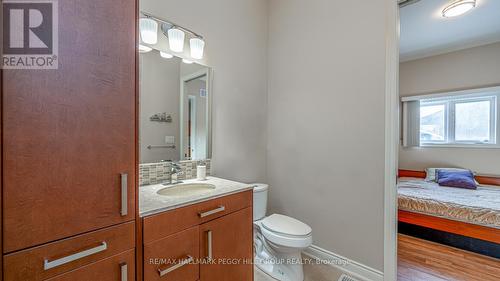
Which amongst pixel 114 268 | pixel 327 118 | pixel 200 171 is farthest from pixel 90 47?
pixel 327 118

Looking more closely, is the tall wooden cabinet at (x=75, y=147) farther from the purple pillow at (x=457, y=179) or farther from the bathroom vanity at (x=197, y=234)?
the purple pillow at (x=457, y=179)

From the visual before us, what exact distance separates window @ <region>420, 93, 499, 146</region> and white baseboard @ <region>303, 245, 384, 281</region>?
3375mm

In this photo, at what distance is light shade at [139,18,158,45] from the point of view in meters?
1.45

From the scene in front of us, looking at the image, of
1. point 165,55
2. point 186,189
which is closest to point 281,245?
point 186,189

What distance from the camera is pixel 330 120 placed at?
1947 millimetres

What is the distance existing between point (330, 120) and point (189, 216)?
150 centimetres

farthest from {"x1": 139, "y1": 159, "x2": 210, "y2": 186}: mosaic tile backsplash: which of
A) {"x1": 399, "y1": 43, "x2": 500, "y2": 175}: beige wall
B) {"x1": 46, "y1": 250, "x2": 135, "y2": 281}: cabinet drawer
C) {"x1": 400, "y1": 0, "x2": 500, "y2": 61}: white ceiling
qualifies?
{"x1": 399, "y1": 43, "x2": 500, "y2": 175}: beige wall

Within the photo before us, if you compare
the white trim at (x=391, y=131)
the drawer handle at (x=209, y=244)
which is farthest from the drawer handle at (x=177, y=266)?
the white trim at (x=391, y=131)

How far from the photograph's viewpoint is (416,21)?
274cm

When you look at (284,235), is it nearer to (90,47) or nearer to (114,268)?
(114,268)

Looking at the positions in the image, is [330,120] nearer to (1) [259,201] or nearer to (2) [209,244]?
(1) [259,201]

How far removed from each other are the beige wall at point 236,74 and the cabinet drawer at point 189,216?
0.68 metres

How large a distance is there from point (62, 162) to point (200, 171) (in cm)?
101

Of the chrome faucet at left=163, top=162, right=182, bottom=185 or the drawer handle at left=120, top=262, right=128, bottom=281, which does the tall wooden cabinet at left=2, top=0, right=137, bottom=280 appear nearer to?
the drawer handle at left=120, top=262, right=128, bottom=281
